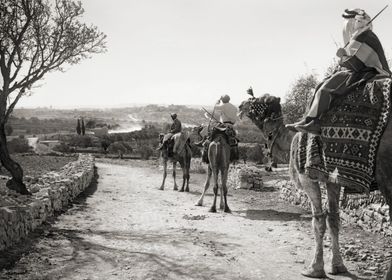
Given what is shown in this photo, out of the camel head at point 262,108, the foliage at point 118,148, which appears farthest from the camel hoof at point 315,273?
the foliage at point 118,148

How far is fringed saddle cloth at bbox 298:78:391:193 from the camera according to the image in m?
5.34

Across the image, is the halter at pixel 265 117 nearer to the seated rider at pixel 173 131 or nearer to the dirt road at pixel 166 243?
the dirt road at pixel 166 243

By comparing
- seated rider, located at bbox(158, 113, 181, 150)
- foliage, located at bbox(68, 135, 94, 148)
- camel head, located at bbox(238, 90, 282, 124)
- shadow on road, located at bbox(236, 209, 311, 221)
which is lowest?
shadow on road, located at bbox(236, 209, 311, 221)

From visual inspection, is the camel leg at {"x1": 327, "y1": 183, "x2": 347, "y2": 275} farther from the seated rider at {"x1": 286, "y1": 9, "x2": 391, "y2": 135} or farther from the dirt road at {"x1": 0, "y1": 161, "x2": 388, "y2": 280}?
the seated rider at {"x1": 286, "y1": 9, "x2": 391, "y2": 135}

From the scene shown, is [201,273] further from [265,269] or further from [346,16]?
[346,16]

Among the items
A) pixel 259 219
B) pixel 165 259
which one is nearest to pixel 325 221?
pixel 165 259

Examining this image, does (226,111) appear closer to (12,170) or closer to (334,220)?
(12,170)

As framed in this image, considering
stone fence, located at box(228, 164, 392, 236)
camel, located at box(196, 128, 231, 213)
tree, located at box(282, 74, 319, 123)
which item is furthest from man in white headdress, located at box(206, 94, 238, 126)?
tree, located at box(282, 74, 319, 123)

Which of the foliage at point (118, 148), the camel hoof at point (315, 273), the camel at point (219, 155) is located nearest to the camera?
the camel hoof at point (315, 273)

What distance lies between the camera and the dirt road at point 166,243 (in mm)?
6828

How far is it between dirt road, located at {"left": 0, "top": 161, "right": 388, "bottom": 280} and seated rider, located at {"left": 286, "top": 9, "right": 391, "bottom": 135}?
254cm

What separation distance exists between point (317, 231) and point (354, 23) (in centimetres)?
308

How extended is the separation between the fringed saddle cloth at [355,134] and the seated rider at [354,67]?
12 cm

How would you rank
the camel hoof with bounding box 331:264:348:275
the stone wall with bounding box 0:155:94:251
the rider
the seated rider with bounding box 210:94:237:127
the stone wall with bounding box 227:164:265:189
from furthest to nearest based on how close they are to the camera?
the stone wall with bounding box 227:164:265:189 → the seated rider with bounding box 210:94:237:127 → the rider → the stone wall with bounding box 0:155:94:251 → the camel hoof with bounding box 331:264:348:275
